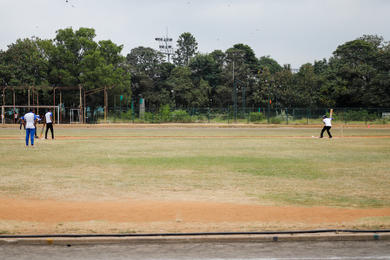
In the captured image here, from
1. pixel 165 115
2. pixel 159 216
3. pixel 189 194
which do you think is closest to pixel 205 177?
pixel 189 194

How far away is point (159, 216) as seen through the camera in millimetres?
7164

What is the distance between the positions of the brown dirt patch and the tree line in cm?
5309

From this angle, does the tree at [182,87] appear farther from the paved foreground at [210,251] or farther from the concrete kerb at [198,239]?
the paved foreground at [210,251]

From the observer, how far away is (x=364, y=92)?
69062mm

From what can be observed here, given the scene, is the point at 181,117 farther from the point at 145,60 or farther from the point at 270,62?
the point at 270,62

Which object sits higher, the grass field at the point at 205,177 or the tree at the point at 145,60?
the tree at the point at 145,60

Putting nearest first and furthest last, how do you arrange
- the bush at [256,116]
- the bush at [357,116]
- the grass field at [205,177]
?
the grass field at [205,177]
the bush at [357,116]
the bush at [256,116]

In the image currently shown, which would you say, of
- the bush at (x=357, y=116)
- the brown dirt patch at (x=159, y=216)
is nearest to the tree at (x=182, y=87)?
the bush at (x=357, y=116)

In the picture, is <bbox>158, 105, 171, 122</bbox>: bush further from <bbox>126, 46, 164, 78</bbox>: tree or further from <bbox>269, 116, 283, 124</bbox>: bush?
<bbox>126, 46, 164, 78</bbox>: tree

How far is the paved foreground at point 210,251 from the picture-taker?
5.21 m

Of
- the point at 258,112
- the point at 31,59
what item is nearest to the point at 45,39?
the point at 31,59

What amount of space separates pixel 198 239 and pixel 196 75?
8358cm

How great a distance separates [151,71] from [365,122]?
47.3 metres

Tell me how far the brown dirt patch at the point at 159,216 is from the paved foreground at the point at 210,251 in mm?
610
